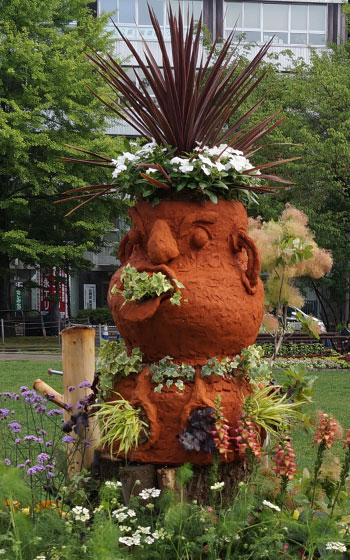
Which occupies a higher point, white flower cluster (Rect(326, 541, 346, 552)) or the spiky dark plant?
the spiky dark plant

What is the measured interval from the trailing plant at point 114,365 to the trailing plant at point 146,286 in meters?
0.35

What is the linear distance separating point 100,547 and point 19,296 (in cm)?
2866

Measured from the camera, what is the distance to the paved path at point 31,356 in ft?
50.1

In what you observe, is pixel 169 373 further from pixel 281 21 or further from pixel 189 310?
pixel 281 21

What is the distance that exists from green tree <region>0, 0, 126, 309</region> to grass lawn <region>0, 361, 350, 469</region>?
16.5ft

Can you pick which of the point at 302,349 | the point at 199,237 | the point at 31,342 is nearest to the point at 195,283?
the point at 199,237

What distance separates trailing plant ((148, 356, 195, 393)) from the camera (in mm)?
3688

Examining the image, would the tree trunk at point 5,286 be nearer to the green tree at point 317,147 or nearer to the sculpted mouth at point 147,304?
the green tree at point 317,147

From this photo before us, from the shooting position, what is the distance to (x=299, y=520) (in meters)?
3.47

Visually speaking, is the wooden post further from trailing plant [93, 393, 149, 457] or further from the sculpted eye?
the sculpted eye

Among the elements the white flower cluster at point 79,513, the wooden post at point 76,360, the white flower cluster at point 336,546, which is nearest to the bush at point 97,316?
the wooden post at point 76,360

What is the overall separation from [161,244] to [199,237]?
0.23 metres

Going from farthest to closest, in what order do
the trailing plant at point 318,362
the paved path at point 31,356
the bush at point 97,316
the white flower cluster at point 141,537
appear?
the bush at point 97,316
the paved path at point 31,356
the trailing plant at point 318,362
the white flower cluster at point 141,537

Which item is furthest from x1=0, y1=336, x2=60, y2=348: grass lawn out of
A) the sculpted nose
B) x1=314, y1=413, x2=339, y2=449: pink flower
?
x1=314, y1=413, x2=339, y2=449: pink flower
